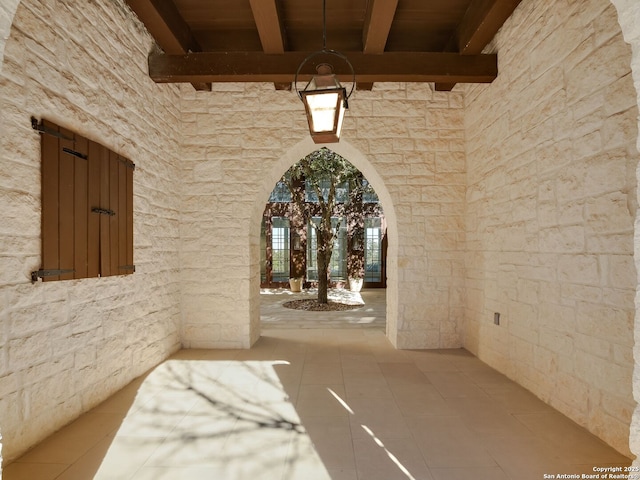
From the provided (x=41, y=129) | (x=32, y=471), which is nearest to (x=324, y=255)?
(x=41, y=129)

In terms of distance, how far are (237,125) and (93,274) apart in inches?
100

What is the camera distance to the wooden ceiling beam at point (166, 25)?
10.4 ft

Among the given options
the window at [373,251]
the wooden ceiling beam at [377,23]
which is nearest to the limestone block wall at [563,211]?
the wooden ceiling beam at [377,23]

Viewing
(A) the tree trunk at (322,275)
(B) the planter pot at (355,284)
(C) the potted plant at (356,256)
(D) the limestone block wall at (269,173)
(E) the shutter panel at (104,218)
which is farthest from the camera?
(C) the potted plant at (356,256)

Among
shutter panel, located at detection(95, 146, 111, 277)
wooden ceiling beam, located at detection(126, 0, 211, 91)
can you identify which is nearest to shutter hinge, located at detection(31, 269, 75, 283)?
shutter panel, located at detection(95, 146, 111, 277)

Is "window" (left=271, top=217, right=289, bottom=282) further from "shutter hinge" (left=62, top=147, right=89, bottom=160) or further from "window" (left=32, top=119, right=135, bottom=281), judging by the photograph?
"shutter hinge" (left=62, top=147, right=89, bottom=160)

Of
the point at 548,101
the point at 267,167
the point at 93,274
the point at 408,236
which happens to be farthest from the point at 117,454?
the point at 548,101

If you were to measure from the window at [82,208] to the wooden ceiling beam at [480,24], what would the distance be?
11.6 ft

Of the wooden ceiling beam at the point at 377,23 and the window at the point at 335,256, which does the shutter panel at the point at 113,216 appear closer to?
the wooden ceiling beam at the point at 377,23

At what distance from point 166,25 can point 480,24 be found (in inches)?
117

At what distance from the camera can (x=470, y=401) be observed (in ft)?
9.55

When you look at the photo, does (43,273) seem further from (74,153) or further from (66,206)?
(74,153)

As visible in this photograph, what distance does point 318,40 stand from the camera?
3957 mm

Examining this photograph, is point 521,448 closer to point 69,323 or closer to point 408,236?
point 408,236
